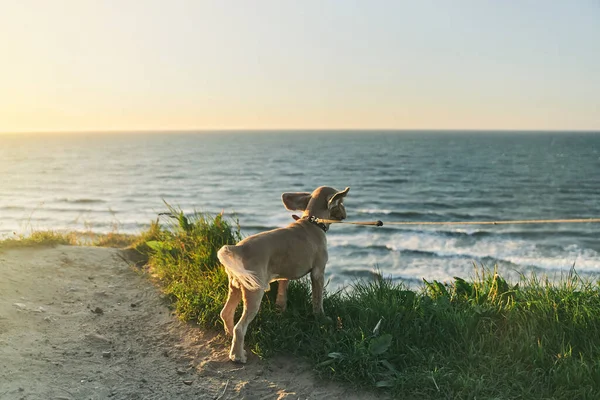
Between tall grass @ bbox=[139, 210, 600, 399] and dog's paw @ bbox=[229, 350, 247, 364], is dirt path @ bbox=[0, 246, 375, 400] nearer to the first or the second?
dog's paw @ bbox=[229, 350, 247, 364]

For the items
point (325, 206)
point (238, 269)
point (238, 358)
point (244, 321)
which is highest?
point (325, 206)

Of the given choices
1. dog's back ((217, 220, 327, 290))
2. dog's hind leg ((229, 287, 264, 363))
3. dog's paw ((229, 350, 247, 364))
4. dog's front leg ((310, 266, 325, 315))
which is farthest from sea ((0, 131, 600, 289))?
dog's paw ((229, 350, 247, 364))

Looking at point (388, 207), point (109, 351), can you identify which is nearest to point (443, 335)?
point (109, 351)

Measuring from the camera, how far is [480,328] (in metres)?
4.84

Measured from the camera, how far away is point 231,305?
4984 millimetres

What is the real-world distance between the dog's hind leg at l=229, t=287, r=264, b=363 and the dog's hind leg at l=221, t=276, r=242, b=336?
27cm


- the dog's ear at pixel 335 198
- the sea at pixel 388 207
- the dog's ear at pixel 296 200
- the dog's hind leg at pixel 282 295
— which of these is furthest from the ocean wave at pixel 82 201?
the dog's ear at pixel 335 198

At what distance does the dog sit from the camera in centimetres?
453

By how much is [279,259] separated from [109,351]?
218 centimetres

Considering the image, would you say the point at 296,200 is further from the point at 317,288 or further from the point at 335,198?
the point at 317,288

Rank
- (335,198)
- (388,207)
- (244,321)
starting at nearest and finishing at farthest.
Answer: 1. (244,321)
2. (335,198)
3. (388,207)

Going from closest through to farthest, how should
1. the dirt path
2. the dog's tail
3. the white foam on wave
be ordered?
the dirt path < the dog's tail < the white foam on wave

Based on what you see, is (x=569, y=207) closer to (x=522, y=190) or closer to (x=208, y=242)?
(x=522, y=190)

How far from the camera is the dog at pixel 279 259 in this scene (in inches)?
178
